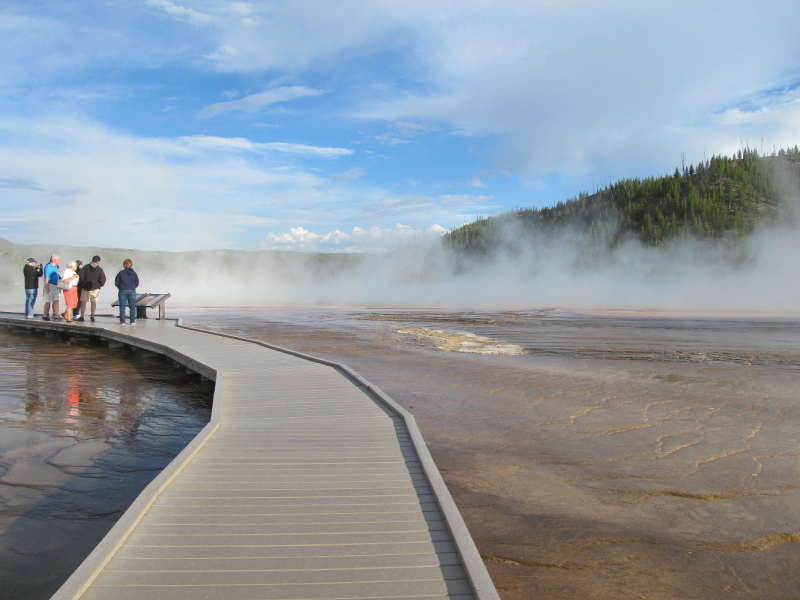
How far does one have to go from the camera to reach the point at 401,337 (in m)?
16.5

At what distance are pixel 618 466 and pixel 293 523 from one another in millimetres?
3605

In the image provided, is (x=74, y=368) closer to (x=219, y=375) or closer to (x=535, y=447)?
(x=219, y=375)

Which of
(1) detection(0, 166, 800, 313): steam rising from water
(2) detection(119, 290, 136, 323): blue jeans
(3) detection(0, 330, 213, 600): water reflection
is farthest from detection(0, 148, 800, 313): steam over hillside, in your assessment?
(3) detection(0, 330, 213, 600): water reflection

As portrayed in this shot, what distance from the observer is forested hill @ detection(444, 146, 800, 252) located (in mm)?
80406

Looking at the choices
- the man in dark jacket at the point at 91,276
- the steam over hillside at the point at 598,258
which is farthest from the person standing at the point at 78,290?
the steam over hillside at the point at 598,258

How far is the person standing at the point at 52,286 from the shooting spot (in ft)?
44.9

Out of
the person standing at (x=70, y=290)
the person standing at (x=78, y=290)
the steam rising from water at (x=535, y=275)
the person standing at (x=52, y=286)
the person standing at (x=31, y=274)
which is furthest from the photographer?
the steam rising from water at (x=535, y=275)

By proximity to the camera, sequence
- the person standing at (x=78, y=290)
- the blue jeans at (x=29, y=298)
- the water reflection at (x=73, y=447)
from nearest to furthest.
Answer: the water reflection at (x=73, y=447), the person standing at (x=78, y=290), the blue jeans at (x=29, y=298)

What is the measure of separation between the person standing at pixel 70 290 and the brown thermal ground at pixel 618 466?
8012mm

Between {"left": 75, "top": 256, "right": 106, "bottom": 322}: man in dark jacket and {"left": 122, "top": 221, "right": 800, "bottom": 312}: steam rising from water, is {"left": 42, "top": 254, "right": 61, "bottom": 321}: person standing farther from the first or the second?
{"left": 122, "top": 221, "right": 800, "bottom": 312}: steam rising from water

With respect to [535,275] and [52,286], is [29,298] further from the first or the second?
[535,275]

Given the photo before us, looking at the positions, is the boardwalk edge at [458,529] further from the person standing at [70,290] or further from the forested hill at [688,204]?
the forested hill at [688,204]

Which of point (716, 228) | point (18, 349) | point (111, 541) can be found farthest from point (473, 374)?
point (716, 228)

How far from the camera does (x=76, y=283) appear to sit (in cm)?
1473
